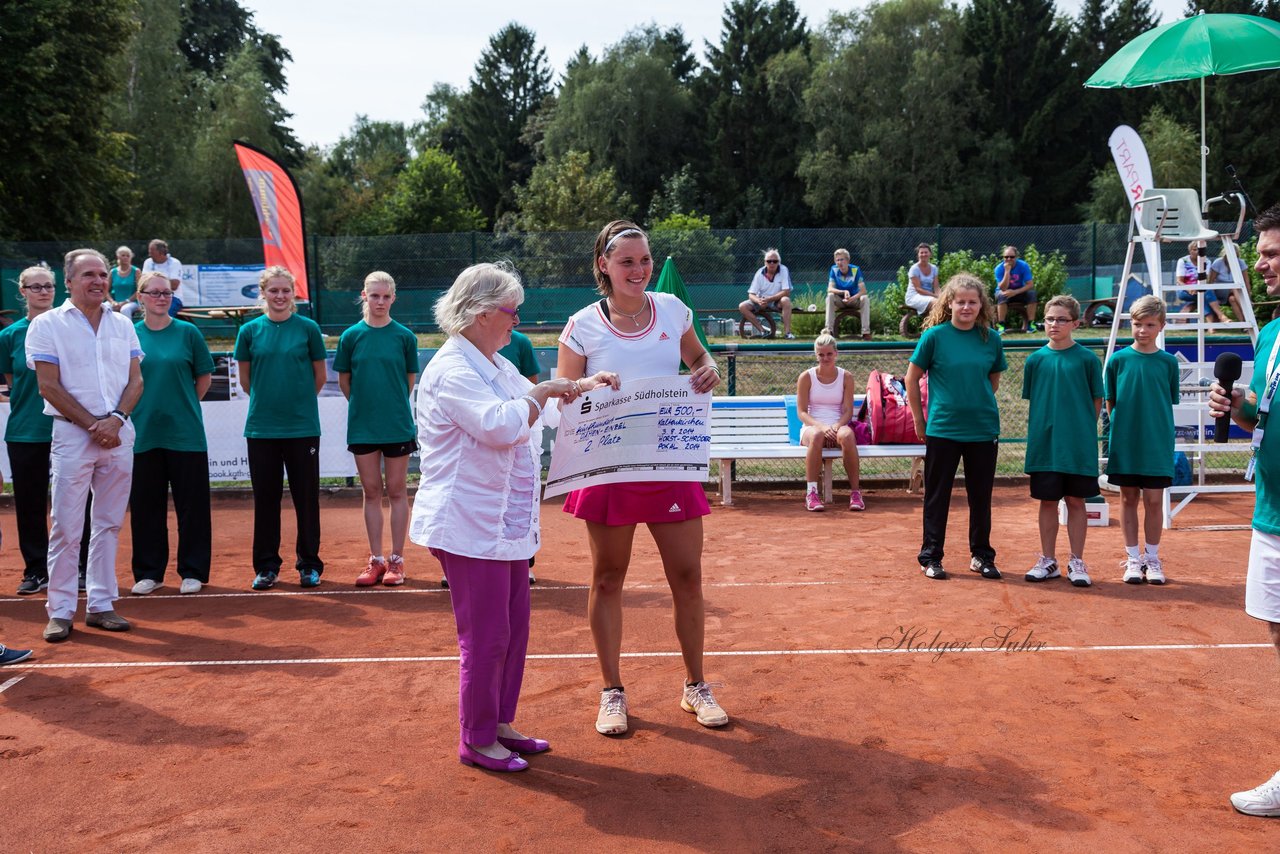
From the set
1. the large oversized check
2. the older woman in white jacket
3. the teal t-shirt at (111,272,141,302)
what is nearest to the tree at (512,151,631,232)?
the teal t-shirt at (111,272,141,302)

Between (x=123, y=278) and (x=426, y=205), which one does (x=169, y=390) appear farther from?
(x=426, y=205)

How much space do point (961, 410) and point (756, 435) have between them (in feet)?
14.0

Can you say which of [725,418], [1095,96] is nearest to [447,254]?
[725,418]

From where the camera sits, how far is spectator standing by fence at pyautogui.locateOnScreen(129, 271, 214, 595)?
7.53m

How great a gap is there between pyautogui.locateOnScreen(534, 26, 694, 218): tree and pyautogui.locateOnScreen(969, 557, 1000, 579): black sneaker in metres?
46.8

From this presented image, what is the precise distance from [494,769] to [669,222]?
28890 millimetres

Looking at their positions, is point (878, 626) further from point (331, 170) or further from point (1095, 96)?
point (331, 170)

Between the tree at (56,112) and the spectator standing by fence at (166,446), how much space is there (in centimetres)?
2374

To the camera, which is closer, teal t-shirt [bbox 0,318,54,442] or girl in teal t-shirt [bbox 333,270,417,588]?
girl in teal t-shirt [bbox 333,270,417,588]

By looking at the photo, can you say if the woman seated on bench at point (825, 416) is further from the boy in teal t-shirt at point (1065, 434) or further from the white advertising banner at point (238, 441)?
the white advertising banner at point (238, 441)

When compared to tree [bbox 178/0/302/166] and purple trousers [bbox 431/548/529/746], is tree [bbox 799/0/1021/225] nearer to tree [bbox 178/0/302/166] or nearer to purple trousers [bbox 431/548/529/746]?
tree [bbox 178/0/302/166]

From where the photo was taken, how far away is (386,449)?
7.61m

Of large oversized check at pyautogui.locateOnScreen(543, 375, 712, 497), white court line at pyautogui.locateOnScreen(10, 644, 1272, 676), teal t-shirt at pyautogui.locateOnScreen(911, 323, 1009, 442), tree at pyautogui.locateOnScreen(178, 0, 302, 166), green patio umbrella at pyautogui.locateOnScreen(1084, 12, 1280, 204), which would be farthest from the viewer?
tree at pyautogui.locateOnScreen(178, 0, 302, 166)

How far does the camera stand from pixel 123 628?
6.70 meters
